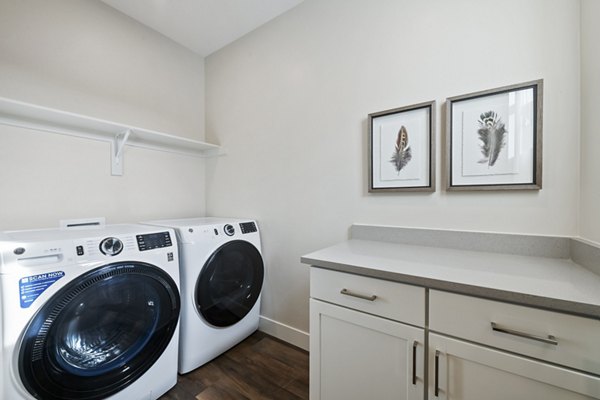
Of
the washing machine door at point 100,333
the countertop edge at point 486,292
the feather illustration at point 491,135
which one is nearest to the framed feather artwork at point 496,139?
the feather illustration at point 491,135

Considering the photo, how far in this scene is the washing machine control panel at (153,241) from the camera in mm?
1255

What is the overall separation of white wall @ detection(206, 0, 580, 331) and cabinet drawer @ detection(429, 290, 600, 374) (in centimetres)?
56

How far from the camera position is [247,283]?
1.81m

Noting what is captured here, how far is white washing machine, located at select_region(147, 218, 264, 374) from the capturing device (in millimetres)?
1471

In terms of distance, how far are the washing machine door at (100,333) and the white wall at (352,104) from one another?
86cm

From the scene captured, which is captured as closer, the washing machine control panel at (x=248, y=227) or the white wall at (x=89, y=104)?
the white wall at (x=89, y=104)

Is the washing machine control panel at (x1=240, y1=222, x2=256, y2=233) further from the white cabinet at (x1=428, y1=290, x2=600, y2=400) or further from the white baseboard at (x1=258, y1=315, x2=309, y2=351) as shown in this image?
the white cabinet at (x1=428, y1=290, x2=600, y2=400)

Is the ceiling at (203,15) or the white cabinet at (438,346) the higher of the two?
the ceiling at (203,15)

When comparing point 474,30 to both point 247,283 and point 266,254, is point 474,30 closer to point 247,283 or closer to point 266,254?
point 266,254

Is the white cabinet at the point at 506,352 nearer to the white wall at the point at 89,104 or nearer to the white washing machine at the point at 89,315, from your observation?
the white washing machine at the point at 89,315

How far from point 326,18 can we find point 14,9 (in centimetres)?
184

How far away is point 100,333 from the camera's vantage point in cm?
115

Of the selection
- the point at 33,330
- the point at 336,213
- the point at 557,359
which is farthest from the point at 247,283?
the point at 557,359

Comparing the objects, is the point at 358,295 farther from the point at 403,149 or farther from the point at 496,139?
the point at 496,139
